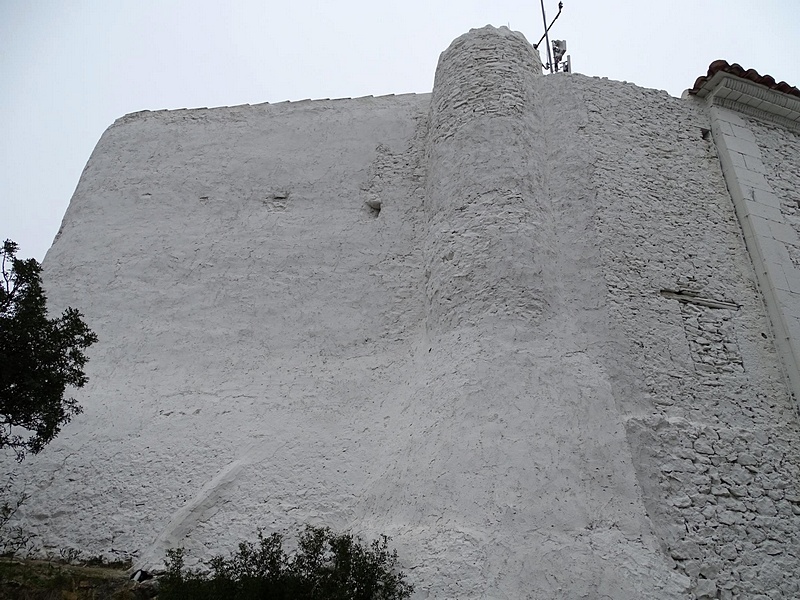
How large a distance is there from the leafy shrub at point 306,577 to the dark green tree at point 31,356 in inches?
66.2

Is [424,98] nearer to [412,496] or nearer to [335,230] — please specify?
[335,230]

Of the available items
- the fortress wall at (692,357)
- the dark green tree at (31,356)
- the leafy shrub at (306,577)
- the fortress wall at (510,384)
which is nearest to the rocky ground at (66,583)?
the leafy shrub at (306,577)

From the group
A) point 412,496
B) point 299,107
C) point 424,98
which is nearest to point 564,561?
point 412,496

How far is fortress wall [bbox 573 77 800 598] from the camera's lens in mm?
5391

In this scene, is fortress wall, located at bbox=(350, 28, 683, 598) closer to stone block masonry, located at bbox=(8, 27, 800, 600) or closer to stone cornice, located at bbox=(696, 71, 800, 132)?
stone block masonry, located at bbox=(8, 27, 800, 600)

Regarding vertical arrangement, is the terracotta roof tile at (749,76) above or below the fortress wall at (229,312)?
→ above

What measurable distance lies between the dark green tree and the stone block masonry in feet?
4.29

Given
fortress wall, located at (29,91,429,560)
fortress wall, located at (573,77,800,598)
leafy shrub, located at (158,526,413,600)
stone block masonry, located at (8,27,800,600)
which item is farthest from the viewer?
fortress wall, located at (29,91,429,560)

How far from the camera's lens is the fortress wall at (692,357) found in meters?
5.39

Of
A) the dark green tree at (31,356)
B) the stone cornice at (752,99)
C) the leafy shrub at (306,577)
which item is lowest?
the leafy shrub at (306,577)

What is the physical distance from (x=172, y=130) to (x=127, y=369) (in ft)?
13.6

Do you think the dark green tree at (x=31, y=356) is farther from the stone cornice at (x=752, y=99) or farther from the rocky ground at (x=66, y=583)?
the stone cornice at (x=752, y=99)

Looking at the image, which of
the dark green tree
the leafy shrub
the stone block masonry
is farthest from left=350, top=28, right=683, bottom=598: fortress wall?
the dark green tree

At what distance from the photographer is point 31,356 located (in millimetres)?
5289
